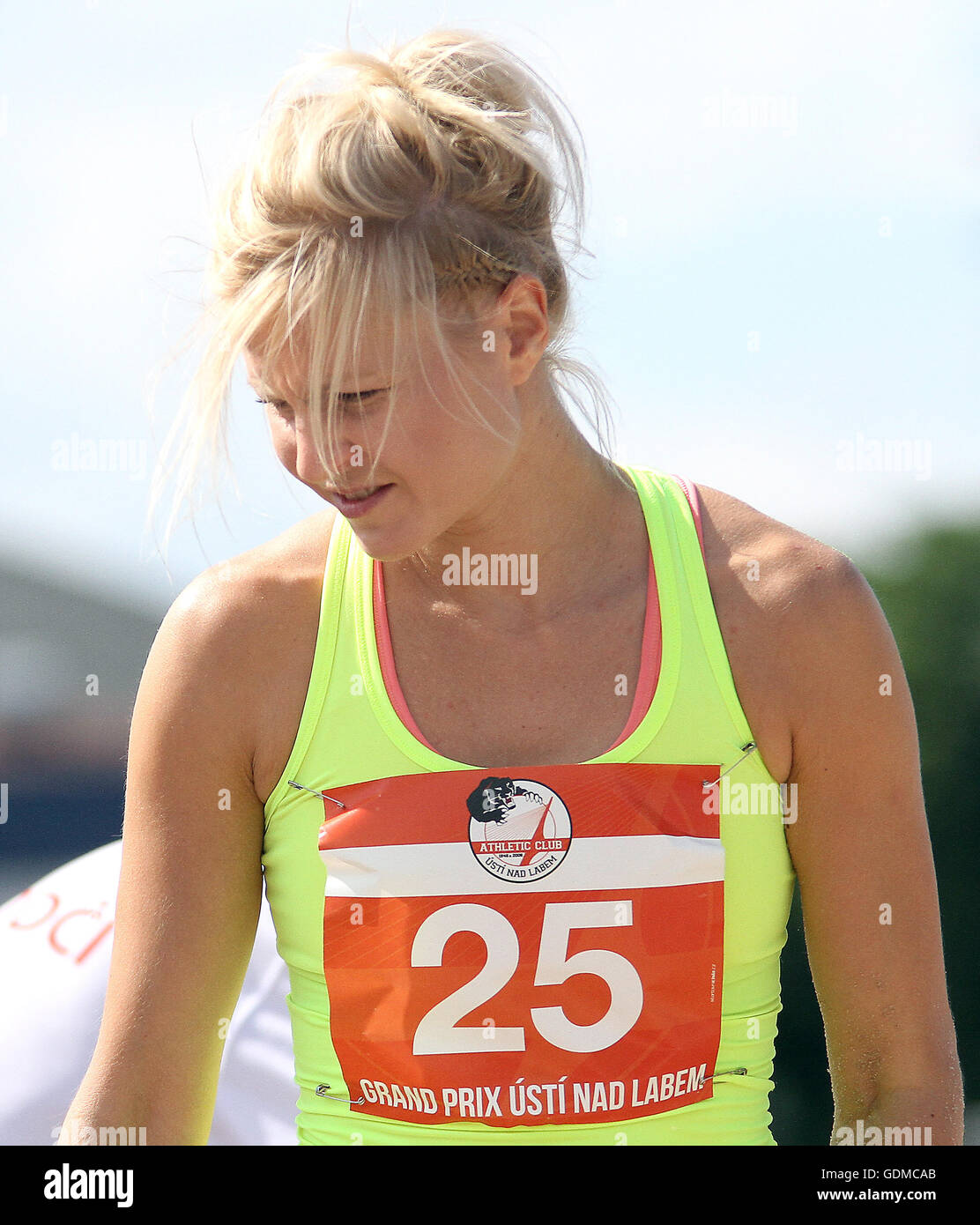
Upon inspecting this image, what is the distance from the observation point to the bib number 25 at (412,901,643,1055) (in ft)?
6.77

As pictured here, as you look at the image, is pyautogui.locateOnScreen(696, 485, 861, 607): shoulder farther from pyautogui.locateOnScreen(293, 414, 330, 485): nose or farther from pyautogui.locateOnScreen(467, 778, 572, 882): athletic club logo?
pyautogui.locateOnScreen(293, 414, 330, 485): nose

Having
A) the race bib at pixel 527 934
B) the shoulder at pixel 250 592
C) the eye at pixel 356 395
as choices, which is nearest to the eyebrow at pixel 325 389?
the eye at pixel 356 395

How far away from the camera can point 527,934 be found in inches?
81.2

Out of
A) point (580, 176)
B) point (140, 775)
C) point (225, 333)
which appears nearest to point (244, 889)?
point (140, 775)

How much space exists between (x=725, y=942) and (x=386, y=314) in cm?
111

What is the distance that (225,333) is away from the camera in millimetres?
1965

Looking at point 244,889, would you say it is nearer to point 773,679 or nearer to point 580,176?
point 773,679

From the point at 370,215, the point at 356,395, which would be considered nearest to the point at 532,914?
the point at 356,395

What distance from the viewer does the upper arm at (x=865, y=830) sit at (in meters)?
2.15
